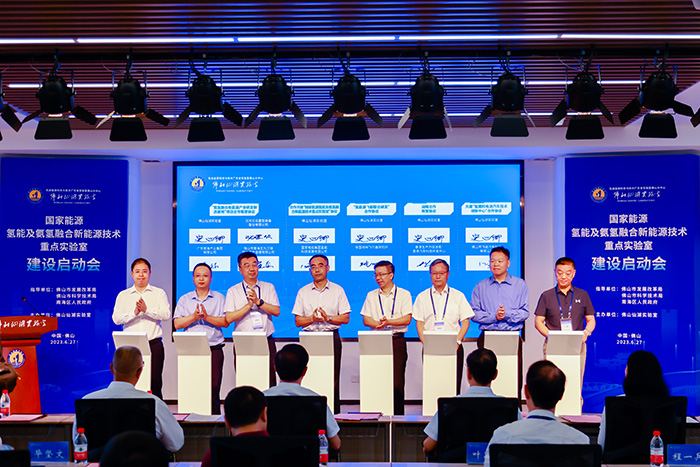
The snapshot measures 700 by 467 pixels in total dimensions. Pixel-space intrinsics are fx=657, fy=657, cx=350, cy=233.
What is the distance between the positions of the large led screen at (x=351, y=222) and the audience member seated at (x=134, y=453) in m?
6.13

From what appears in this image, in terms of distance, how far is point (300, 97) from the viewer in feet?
20.7

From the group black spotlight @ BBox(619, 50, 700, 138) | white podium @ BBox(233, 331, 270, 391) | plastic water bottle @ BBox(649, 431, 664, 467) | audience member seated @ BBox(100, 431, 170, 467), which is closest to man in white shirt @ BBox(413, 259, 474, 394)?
white podium @ BBox(233, 331, 270, 391)

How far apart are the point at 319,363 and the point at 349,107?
208cm

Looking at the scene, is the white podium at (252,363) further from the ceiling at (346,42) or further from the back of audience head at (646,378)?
the back of audience head at (646,378)

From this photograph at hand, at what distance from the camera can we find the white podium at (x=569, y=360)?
17.5 feet

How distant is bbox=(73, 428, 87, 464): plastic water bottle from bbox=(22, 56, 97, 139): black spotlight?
2.78 metres

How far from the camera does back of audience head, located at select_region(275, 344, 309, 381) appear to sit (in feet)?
11.5

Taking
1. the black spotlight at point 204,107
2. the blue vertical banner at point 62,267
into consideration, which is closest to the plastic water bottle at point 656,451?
the black spotlight at point 204,107

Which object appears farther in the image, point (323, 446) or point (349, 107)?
point (349, 107)

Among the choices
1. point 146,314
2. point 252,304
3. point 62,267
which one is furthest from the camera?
point 62,267

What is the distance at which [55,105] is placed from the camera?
16.1ft

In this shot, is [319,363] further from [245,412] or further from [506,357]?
[245,412]

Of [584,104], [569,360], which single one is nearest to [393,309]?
[569,360]

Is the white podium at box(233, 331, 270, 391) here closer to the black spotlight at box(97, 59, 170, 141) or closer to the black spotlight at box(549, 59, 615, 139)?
the black spotlight at box(97, 59, 170, 141)
